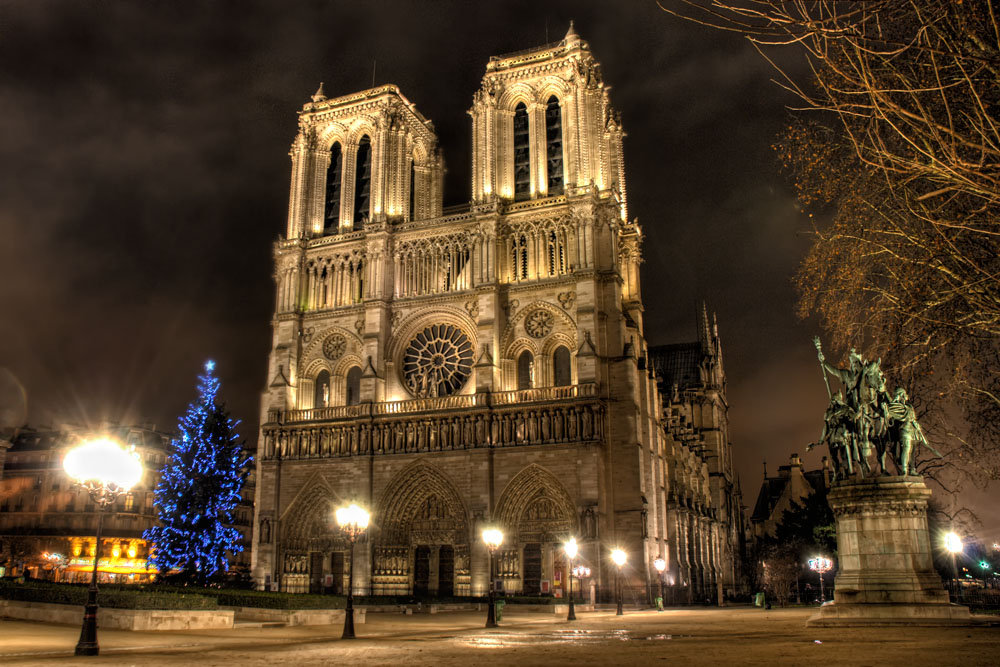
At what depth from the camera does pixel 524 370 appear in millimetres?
43062

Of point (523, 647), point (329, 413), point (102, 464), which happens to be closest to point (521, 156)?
point (329, 413)

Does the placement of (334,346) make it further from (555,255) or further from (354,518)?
(354,518)

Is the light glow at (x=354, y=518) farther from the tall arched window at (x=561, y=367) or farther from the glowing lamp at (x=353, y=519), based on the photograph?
the tall arched window at (x=561, y=367)

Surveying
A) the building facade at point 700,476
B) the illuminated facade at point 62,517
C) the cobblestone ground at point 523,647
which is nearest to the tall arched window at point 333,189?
the building facade at point 700,476

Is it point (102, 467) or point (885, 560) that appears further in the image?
point (885, 560)

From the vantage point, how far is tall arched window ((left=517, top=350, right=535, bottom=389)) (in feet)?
140

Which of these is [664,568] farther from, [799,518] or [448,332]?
[799,518]

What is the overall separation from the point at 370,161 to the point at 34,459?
113 feet

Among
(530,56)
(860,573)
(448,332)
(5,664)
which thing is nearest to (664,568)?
(448,332)

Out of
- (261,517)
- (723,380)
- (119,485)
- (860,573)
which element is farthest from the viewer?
(723,380)

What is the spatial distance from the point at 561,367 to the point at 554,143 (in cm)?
1201

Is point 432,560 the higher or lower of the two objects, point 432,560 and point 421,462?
the lower

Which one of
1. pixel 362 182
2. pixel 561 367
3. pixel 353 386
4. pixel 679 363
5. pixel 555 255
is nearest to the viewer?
pixel 555 255

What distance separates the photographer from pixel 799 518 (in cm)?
5519
